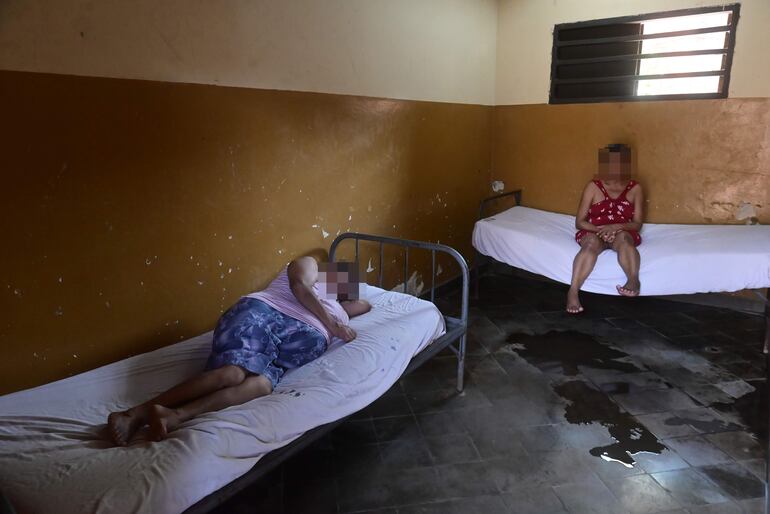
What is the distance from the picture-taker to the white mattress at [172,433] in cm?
151

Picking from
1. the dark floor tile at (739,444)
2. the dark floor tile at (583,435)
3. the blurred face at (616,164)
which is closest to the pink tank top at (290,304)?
the dark floor tile at (583,435)

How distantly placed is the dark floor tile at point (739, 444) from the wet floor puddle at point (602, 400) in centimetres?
6

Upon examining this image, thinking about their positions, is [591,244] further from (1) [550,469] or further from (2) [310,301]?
(2) [310,301]

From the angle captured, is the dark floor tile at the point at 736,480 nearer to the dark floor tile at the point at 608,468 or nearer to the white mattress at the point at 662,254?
the dark floor tile at the point at 608,468

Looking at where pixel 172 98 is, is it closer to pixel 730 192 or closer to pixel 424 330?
pixel 424 330

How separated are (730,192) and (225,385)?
428 cm

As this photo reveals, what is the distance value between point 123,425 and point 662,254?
3.50 m

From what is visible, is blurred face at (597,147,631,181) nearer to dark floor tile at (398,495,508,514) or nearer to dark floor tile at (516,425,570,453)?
dark floor tile at (516,425,570,453)

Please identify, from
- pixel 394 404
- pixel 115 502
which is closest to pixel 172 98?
pixel 115 502

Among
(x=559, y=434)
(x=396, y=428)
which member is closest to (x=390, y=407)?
(x=396, y=428)

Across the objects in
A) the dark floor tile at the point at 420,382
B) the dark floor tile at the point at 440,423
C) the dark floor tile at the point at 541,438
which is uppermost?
the dark floor tile at the point at 420,382

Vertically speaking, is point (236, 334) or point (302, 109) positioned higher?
point (302, 109)

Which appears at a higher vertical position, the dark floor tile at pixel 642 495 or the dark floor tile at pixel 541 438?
the dark floor tile at pixel 541 438

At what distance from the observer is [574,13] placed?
4664 millimetres
